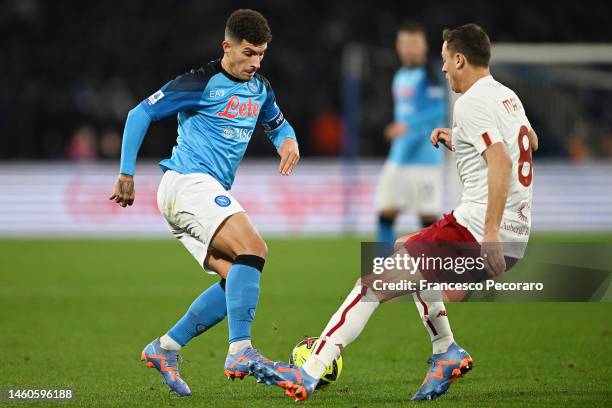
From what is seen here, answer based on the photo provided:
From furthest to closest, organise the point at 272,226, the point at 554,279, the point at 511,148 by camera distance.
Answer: the point at 272,226 < the point at 554,279 < the point at 511,148

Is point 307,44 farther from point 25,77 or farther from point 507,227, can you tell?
point 507,227

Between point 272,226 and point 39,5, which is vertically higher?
point 39,5

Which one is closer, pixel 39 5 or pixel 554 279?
pixel 554 279

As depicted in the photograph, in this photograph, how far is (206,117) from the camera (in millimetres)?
5758

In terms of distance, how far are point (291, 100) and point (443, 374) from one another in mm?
15955

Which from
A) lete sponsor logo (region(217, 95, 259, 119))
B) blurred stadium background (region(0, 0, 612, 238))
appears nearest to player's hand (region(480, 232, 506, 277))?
lete sponsor logo (region(217, 95, 259, 119))

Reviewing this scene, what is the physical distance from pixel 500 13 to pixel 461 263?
19.1 metres

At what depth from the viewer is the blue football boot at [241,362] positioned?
5.23m

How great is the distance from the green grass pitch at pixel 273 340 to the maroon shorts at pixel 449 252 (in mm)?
659

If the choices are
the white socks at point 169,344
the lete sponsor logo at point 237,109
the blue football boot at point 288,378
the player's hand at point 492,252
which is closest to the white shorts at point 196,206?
the lete sponsor logo at point 237,109

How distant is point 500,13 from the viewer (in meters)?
23.3

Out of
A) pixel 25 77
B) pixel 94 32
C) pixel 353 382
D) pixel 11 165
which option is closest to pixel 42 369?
pixel 353 382

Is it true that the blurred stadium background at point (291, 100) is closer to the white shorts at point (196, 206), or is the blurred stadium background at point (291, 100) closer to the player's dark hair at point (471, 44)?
the white shorts at point (196, 206)

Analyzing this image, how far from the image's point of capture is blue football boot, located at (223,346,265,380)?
5230mm
